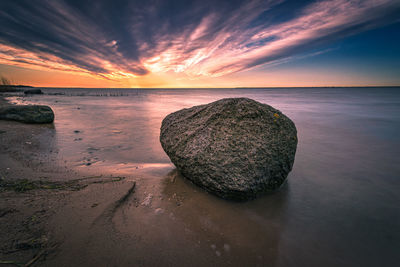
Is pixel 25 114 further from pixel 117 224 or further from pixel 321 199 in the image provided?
pixel 321 199

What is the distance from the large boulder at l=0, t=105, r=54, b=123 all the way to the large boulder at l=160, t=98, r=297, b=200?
341 inches

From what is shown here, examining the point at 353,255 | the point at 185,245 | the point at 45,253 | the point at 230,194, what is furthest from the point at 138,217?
the point at 353,255

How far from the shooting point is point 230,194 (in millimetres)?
2604

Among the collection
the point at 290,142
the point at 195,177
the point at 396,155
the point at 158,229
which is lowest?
the point at 396,155

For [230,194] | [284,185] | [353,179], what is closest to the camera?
[230,194]

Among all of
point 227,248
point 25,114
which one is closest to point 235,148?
point 227,248

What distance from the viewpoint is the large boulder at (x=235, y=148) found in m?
2.61

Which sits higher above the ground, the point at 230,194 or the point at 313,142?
the point at 230,194

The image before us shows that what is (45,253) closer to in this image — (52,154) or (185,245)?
(185,245)

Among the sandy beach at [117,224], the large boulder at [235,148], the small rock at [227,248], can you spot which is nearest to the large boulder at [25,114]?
the sandy beach at [117,224]

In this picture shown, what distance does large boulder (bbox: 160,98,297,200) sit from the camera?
8.55 feet

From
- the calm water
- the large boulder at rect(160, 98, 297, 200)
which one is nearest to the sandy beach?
the calm water

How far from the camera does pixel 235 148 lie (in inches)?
107

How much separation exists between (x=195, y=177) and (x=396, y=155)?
21.9 feet
